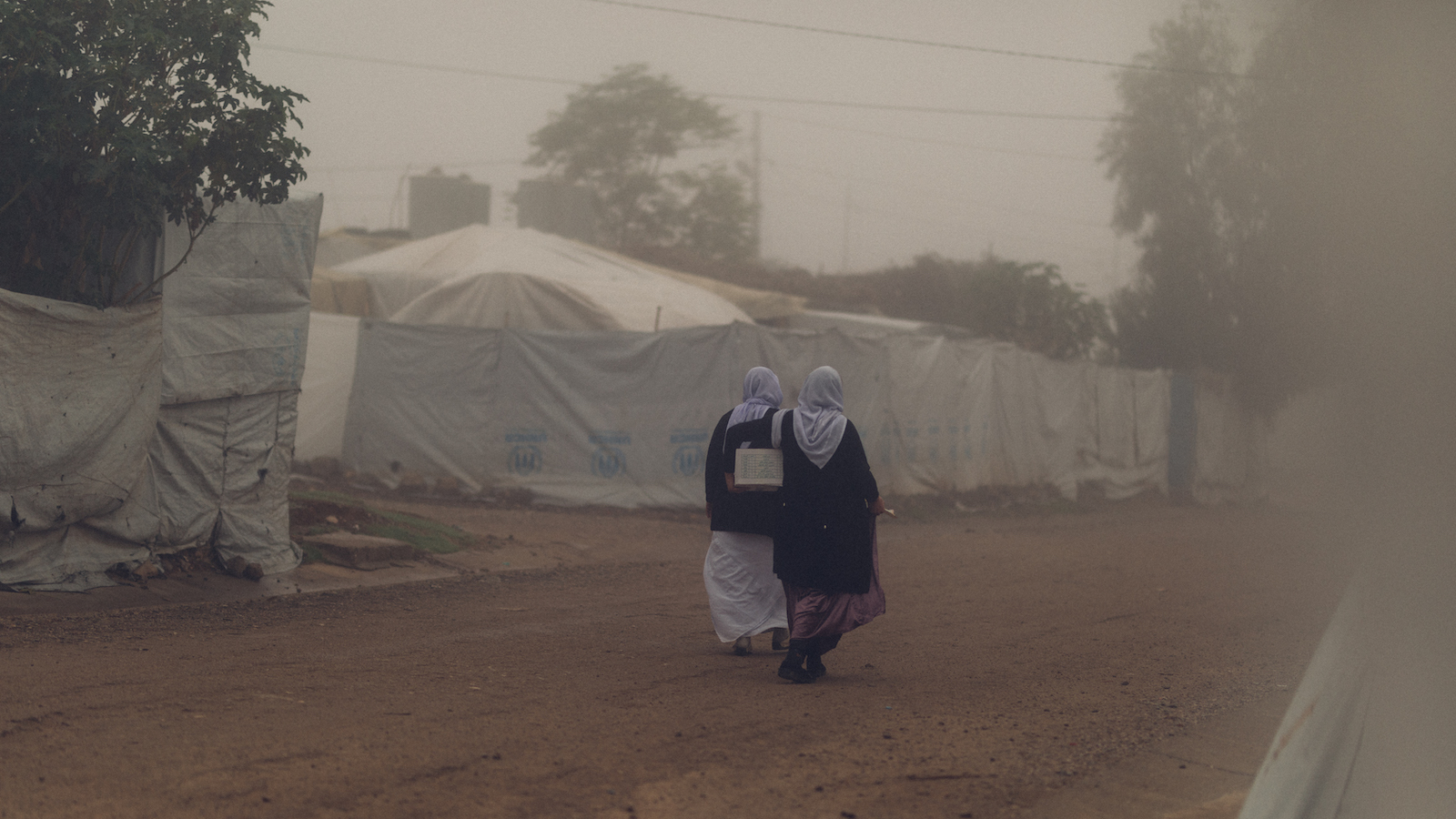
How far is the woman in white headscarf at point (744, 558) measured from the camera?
634 cm

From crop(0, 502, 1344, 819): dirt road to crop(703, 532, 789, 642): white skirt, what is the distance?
0.67 feet

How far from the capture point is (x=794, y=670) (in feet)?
18.4

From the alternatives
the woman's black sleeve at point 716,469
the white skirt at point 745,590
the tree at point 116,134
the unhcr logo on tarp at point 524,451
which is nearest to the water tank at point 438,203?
the unhcr logo on tarp at point 524,451

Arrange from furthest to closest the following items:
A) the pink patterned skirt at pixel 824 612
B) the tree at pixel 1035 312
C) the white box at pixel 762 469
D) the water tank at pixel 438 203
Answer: the water tank at pixel 438 203, the tree at pixel 1035 312, the white box at pixel 762 469, the pink patterned skirt at pixel 824 612

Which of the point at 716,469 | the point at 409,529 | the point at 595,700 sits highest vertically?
the point at 716,469

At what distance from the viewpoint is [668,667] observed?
5.80 metres

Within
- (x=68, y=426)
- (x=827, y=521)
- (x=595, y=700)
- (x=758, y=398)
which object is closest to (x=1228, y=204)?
(x=758, y=398)

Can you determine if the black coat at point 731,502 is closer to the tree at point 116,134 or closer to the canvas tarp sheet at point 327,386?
the tree at point 116,134

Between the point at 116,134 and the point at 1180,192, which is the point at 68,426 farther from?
the point at 1180,192

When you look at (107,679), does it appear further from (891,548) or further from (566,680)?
(891,548)

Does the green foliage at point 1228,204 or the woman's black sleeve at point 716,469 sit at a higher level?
the green foliage at point 1228,204

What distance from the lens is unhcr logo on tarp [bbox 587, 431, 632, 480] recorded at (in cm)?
1337

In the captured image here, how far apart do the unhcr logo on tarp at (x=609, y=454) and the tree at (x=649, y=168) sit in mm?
24953

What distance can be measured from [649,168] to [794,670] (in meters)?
34.1
